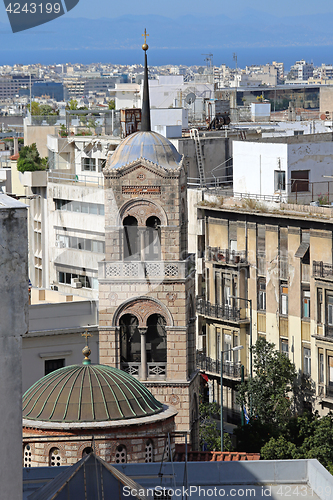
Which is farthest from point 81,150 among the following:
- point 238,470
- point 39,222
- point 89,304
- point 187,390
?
point 238,470

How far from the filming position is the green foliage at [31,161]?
7462cm

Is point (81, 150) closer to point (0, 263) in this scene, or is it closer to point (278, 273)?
point (278, 273)

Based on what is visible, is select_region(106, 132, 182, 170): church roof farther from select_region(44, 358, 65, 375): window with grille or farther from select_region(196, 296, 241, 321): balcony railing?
select_region(196, 296, 241, 321): balcony railing

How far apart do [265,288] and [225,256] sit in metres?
3.15

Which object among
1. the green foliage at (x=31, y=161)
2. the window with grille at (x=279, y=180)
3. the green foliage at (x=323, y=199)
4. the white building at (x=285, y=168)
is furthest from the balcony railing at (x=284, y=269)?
the green foliage at (x=31, y=161)

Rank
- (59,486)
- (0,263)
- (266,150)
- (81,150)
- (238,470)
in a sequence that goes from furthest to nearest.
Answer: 1. (81,150)
2. (266,150)
3. (238,470)
4. (59,486)
5. (0,263)

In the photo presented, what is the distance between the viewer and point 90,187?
66.8 meters

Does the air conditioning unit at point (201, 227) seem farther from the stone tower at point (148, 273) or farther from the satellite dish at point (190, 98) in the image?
the stone tower at point (148, 273)

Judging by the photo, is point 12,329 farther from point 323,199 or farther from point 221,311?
point 323,199

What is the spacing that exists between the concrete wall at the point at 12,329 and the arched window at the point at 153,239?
21873mm

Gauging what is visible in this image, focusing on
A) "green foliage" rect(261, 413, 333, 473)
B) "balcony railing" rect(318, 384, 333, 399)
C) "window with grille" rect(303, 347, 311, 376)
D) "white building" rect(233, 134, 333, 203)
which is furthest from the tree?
"white building" rect(233, 134, 333, 203)

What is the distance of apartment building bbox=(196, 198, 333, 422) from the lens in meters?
49.8

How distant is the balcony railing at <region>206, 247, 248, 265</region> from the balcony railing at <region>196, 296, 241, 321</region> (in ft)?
7.52

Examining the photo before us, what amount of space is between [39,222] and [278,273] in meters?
24.7
